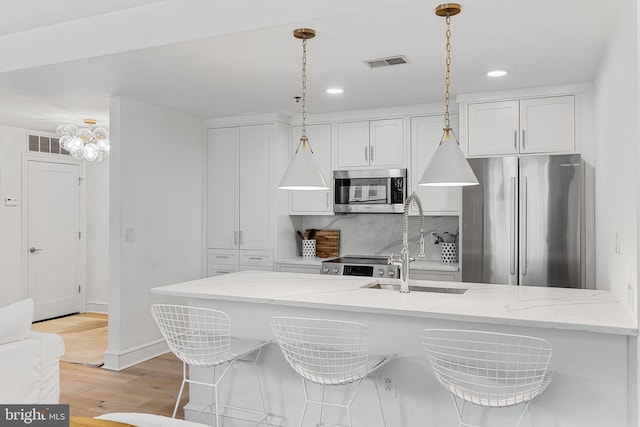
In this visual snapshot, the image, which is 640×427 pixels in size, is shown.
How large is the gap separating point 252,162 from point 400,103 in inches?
64.4

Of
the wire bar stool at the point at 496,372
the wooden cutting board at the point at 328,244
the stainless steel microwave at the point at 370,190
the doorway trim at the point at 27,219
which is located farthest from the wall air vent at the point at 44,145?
the wire bar stool at the point at 496,372

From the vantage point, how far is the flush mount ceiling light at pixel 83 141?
15.0ft

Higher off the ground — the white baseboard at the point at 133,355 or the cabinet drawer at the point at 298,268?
the cabinet drawer at the point at 298,268

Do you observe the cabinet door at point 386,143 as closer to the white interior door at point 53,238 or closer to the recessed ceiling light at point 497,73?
the recessed ceiling light at point 497,73

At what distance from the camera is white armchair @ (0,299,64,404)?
2578 millimetres

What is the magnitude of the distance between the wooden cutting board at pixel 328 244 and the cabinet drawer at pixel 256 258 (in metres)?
0.63

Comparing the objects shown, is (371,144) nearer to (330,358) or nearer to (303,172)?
(303,172)

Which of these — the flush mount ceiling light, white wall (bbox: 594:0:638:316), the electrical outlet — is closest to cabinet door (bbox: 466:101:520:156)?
white wall (bbox: 594:0:638:316)

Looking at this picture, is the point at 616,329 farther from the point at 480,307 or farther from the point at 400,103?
the point at 400,103

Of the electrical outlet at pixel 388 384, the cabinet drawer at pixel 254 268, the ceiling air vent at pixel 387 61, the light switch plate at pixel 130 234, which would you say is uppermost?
the ceiling air vent at pixel 387 61

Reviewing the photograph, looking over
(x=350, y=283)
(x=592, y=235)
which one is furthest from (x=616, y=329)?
(x=592, y=235)

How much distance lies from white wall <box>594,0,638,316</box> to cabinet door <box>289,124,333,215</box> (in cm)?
246

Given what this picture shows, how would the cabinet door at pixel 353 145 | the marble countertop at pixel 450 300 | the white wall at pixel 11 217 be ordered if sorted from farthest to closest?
the white wall at pixel 11 217 < the cabinet door at pixel 353 145 < the marble countertop at pixel 450 300

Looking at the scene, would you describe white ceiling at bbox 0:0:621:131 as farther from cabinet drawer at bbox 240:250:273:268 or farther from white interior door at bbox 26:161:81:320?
white interior door at bbox 26:161:81:320
